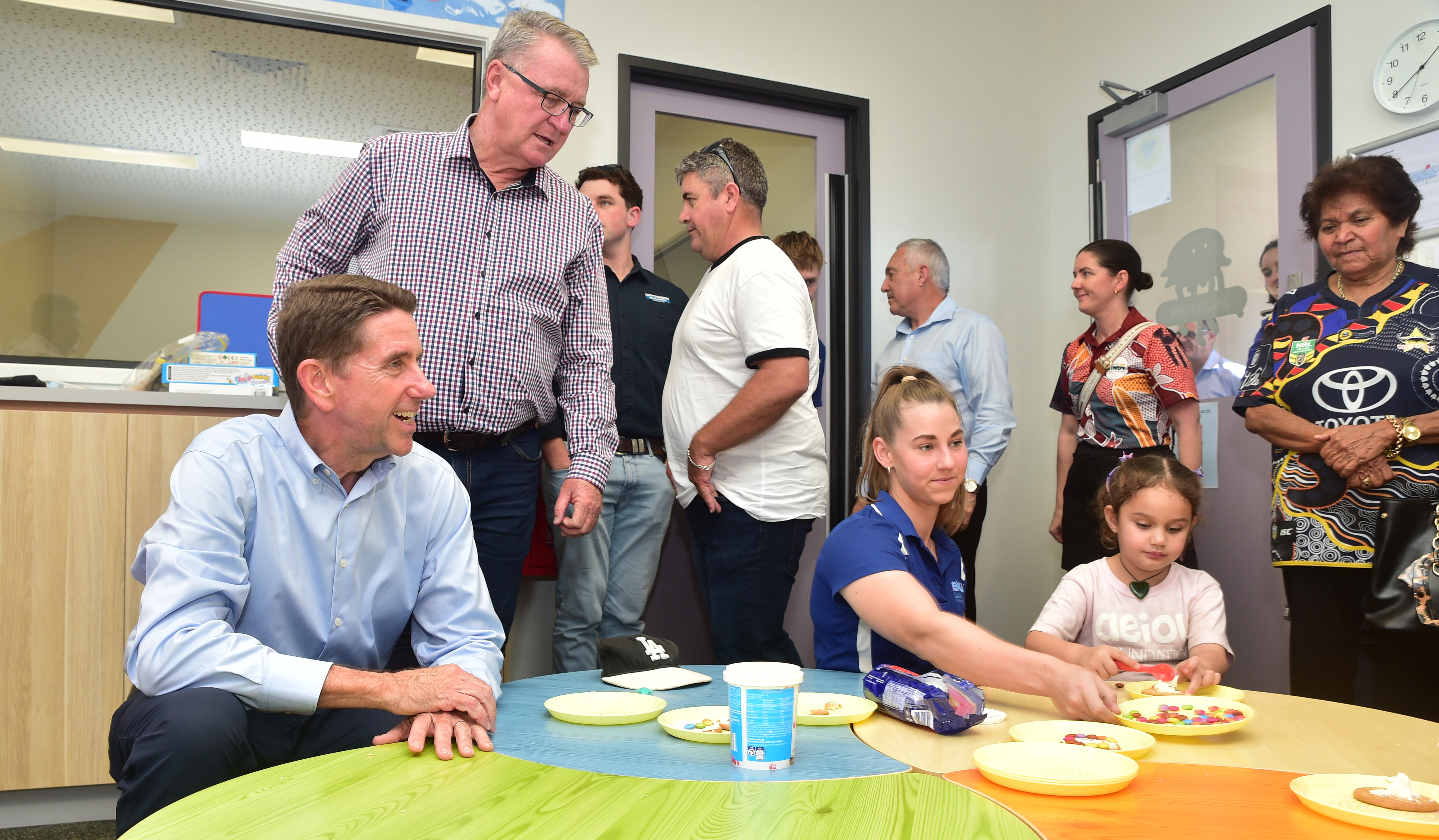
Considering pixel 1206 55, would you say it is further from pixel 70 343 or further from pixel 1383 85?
pixel 70 343

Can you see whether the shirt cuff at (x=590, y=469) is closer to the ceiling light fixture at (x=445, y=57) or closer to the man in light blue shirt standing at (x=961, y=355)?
the man in light blue shirt standing at (x=961, y=355)

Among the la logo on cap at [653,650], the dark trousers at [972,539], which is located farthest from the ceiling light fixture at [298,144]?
the la logo on cap at [653,650]

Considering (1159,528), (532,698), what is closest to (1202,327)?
(1159,528)

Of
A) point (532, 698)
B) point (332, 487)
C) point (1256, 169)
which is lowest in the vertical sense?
point (532, 698)

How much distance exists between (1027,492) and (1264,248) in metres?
1.31

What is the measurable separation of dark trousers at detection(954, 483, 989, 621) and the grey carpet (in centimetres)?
247

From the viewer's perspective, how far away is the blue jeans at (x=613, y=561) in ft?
8.40

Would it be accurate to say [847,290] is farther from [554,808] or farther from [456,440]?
[554,808]

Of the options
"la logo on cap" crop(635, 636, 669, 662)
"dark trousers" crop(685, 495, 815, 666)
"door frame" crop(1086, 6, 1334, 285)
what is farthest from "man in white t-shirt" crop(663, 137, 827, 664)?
"door frame" crop(1086, 6, 1334, 285)

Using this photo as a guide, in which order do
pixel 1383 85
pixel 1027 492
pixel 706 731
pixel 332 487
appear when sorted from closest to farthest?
pixel 706 731
pixel 332 487
pixel 1383 85
pixel 1027 492

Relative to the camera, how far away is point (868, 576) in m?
1.38

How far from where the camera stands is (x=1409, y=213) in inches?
86.9

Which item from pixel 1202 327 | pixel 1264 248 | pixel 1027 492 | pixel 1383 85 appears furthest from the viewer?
pixel 1027 492

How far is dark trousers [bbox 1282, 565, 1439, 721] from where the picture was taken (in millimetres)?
1987
